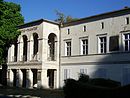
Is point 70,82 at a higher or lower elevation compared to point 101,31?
lower

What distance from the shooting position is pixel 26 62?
37.9m

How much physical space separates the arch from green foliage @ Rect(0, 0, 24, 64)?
4774mm

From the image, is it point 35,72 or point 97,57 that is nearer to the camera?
point 97,57

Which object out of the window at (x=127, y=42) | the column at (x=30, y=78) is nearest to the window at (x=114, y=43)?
the window at (x=127, y=42)

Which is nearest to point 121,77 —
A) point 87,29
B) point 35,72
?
point 87,29

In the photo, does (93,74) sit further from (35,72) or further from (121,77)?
(35,72)

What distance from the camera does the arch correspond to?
123 feet

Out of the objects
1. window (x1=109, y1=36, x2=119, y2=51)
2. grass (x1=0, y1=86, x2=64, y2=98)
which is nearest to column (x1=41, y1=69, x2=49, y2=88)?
grass (x1=0, y1=86, x2=64, y2=98)

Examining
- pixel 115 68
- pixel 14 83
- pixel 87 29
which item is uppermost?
pixel 87 29

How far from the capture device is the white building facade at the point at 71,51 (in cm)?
3009

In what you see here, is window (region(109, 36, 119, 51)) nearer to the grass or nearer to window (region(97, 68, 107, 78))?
window (region(97, 68, 107, 78))

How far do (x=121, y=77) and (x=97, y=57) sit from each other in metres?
4.09

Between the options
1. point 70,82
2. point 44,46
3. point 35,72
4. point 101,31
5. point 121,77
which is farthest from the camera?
point 35,72

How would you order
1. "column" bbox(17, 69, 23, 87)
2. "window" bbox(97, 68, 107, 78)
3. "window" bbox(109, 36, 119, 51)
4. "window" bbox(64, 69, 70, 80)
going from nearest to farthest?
"window" bbox(109, 36, 119, 51) < "window" bbox(97, 68, 107, 78) < "window" bbox(64, 69, 70, 80) < "column" bbox(17, 69, 23, 87)
